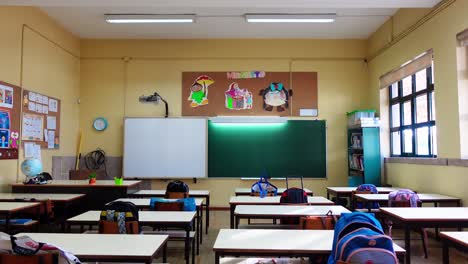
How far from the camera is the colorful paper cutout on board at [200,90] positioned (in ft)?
25.7

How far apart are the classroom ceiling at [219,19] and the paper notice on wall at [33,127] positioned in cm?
183

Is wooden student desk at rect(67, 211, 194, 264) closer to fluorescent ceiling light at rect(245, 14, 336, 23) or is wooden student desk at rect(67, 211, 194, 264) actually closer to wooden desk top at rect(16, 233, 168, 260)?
wooden desk top at rect(16, 233, 168, 260)

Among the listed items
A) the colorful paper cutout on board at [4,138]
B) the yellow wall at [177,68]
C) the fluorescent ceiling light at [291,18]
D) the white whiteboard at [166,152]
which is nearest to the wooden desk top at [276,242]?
the colorful paper cutout on board at [4,138]

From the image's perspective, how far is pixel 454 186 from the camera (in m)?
4.72

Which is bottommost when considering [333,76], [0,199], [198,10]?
[0,199]

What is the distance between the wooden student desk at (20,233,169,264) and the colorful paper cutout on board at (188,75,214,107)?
555cm

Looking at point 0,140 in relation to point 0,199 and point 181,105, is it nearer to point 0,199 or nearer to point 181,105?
point 0,199

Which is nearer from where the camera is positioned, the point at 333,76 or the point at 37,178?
the point at 37,178

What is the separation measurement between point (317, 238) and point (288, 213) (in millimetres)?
1020

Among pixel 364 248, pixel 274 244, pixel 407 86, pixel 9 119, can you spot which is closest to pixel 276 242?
pixel 274 244

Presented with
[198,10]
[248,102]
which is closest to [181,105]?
[248,102]

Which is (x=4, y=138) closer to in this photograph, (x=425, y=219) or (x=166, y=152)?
(x=166, y=152)

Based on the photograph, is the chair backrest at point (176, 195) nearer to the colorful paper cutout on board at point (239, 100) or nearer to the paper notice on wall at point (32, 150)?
the paper notice on wall at point (32, 150)

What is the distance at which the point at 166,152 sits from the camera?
760cm
